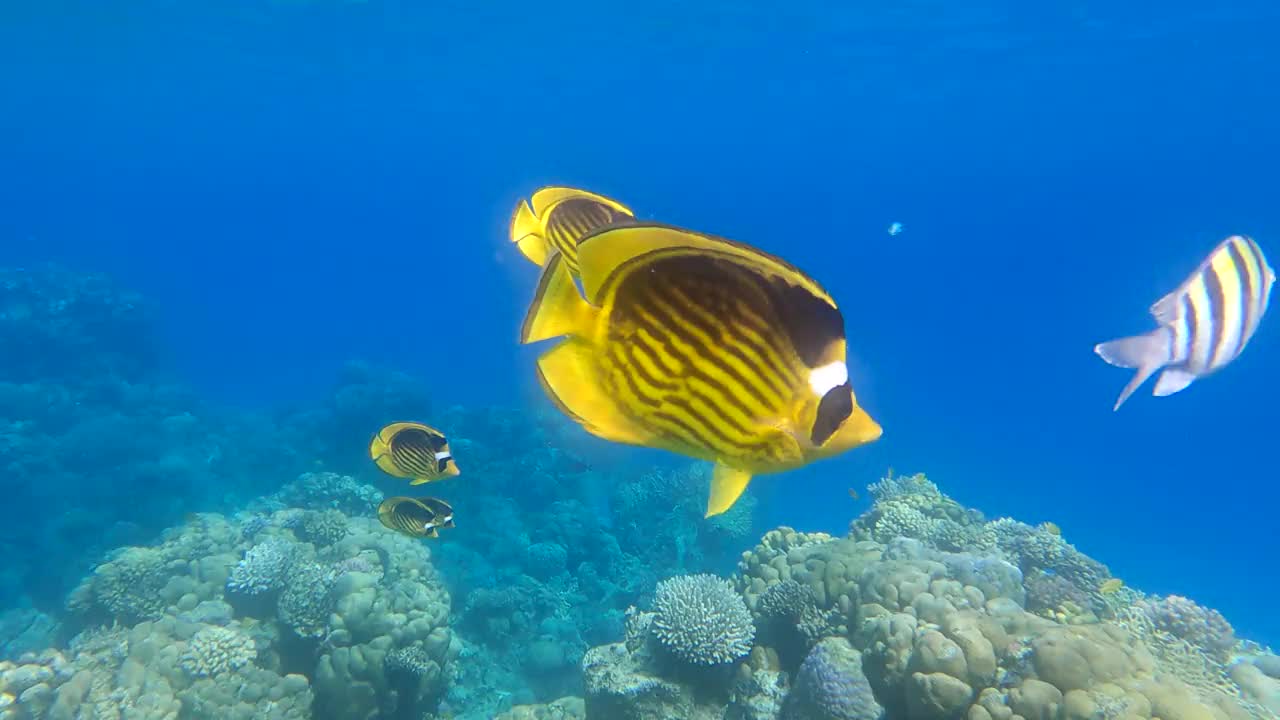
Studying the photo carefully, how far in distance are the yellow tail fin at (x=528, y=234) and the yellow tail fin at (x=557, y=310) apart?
0.93 meters

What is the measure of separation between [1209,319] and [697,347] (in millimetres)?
2341

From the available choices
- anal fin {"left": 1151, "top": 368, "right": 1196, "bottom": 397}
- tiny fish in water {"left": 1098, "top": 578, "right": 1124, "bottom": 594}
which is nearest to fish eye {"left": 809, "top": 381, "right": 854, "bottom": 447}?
anal fin {"left": 1151, "top": 368, "right": 1196, "bottom": 397}

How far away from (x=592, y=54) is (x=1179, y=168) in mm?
58207

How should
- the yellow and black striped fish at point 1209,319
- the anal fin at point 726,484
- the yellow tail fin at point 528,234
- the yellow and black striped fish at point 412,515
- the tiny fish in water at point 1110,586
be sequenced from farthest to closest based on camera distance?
the tiny fish in water at point 1110,586 → the yellow and black striped fish at point 412,515 → the yellow and black striped fish at point 1209,319 → the yellow tail fin at point 528,234 → the anal fin at point 726,484

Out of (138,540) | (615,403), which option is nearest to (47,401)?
(138,540)

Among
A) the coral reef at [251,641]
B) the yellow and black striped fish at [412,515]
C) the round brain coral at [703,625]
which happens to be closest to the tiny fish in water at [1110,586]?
the round brain coral at [703,625]

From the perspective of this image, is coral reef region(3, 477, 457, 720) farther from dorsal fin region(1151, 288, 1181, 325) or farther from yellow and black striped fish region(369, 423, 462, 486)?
dorsal fin region(1151, 288, 1181, 325)

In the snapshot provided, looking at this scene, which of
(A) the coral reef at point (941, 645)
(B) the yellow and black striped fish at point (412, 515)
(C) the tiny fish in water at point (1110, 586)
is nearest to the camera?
(A) the coral reef at point (941, 645)

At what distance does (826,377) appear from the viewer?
1106 mm

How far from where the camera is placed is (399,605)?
7.07 m

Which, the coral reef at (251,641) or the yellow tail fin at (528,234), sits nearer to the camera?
the yellow tail fin at (528,234)

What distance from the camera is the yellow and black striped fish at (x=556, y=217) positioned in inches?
73.2

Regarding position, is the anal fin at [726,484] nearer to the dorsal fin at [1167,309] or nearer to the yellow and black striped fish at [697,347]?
the yellow and black striped fish at [697,347]

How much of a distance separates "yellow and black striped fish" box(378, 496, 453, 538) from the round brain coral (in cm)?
241
